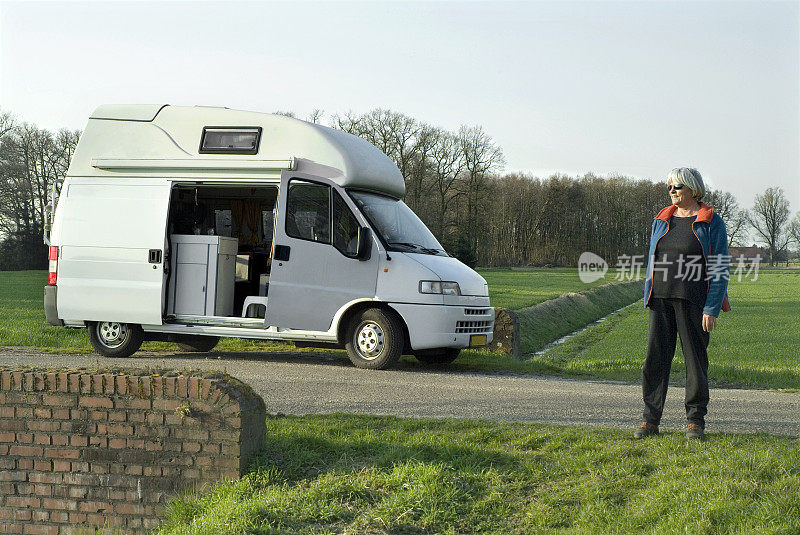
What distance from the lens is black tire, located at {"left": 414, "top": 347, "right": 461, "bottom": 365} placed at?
12.3 metres

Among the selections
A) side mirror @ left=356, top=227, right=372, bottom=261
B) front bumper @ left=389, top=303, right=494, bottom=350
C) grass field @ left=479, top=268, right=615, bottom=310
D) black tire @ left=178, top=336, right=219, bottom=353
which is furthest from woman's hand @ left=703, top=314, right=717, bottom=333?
grass field @ left=479, top=268, right=615, bottom=310

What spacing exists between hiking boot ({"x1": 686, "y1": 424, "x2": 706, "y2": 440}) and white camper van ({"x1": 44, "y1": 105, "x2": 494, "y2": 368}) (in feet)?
17.7

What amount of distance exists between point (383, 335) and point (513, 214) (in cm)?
7441

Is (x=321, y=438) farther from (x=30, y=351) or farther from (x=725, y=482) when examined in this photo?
(x=30, y=351)

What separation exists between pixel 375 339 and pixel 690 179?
6132 millimetres

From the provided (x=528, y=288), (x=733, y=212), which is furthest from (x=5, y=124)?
(x=733, y=212)

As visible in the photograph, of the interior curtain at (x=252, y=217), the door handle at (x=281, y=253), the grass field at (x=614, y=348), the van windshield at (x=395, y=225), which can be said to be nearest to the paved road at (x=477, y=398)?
the door handle at (x=281, y=253)

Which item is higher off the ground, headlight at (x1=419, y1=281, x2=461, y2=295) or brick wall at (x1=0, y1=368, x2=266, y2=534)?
headlight at (x1=419, y1=281, x2=461, y2=295)

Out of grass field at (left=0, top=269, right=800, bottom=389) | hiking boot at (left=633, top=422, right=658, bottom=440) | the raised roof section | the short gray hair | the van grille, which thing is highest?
the raised roof section

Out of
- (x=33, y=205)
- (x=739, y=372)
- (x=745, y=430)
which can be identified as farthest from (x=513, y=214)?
(x=745, y=430)

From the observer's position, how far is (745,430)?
689 centimetres

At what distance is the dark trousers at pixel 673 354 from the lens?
6.29 meters

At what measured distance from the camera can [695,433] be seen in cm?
621

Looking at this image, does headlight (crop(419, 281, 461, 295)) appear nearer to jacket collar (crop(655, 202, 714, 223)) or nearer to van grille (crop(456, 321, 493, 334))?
van grille (crop(456, 321, 493, 334))
